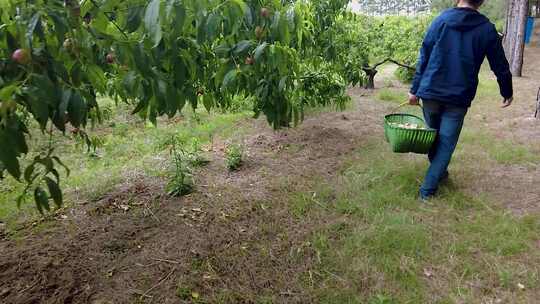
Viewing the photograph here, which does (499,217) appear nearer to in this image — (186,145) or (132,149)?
(186,145)

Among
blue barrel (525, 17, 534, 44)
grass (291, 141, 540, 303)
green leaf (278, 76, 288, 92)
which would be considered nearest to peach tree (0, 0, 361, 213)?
green leaf (278, 76, 288, 92)

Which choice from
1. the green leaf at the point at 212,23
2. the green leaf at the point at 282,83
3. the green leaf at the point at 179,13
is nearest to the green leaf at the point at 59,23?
the green leaf at the point at 179,13

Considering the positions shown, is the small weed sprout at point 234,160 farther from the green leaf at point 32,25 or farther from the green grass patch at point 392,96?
the green grass patch at point 392,96

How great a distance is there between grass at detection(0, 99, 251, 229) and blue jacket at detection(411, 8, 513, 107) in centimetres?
155

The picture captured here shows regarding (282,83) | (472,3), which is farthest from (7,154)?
(472,3)

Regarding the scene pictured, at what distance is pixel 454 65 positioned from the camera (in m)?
2.44

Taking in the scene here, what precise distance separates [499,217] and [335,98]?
2008mm

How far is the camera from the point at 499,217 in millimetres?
2529

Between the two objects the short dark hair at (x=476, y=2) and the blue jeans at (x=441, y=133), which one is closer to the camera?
the short dark hair at (x=476, y=2)

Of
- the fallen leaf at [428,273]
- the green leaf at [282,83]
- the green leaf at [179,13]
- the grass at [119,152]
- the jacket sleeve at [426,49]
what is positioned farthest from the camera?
the grass at [119,152]

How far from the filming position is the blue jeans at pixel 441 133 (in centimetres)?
255

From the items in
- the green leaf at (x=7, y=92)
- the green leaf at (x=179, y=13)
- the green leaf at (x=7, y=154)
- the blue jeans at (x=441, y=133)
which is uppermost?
the green leaf at (x=179, y=13)

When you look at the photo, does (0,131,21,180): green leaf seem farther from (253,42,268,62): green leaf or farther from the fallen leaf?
the fallen leaf

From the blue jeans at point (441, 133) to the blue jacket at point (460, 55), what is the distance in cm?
9
